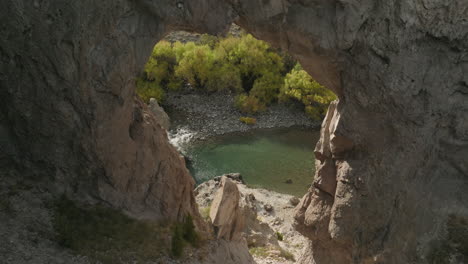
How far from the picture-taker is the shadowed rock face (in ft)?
43.6

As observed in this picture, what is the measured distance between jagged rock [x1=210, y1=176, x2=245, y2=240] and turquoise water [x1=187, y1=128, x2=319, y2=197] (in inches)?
501

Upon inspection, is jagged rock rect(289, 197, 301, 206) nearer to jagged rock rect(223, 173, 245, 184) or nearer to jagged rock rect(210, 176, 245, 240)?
jagged rock rect(223, 173, 245, 184)

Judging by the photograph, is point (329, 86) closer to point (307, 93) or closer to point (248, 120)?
point (307, 93)

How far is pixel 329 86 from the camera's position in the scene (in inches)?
634

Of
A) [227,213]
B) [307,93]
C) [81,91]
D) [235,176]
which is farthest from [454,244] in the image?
[307,93]

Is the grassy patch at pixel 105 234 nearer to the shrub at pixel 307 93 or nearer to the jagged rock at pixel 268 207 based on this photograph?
the jagged rock at pixel 268 207

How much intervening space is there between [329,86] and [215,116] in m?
29.9

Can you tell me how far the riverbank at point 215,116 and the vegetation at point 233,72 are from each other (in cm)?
89

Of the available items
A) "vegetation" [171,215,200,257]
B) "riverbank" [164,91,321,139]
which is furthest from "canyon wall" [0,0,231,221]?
"riverbank" [164,91,321,139]

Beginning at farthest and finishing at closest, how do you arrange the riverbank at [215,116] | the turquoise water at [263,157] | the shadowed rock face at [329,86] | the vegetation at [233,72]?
the vegetation at [233,72], the riverbank at [215,116], the turquoise water at [263,157], the shadowed rock face at [329,86]

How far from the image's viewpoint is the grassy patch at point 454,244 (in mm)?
14023

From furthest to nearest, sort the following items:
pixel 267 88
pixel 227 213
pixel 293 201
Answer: pixel 267 88
pixel 293 201
pixel 227 213

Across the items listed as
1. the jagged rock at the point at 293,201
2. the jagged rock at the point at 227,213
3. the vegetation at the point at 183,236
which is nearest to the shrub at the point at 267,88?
→ the jagged rock at the point at 293,201

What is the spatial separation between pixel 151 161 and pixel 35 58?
18.2 feet
